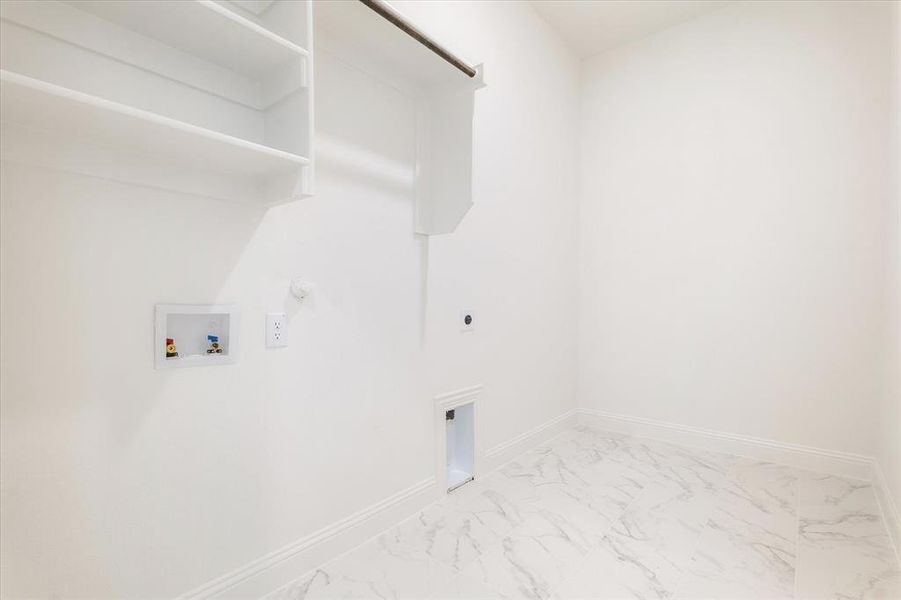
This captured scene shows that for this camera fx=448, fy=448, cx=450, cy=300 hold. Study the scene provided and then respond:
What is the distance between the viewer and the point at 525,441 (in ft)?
9.32

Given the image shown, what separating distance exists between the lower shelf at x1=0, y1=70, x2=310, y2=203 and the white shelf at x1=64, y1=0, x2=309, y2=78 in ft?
0.94

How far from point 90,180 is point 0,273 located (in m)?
0.30

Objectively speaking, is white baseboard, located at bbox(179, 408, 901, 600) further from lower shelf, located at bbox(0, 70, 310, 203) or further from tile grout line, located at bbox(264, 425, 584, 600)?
lower shelf, located at bbox(0, 70, 310, 203)

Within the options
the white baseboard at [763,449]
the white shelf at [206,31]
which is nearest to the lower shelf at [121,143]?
the white shelf at [206,31]

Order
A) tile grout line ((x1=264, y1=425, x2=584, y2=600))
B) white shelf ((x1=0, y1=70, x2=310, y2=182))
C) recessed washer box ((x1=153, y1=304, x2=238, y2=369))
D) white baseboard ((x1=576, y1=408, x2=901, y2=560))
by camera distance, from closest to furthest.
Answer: white shelf ((x1=0, y1=70, x2=310, y2=182))
recessed washer box ((x1=153, y1=304, x2=238, y2=369))
tile grout line ((x1=264, y1=425, x2=584, y2=600))
white baseboard ((x1=576, y1=408, x2=901, y2=560))

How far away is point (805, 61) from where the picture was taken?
2.64 meters

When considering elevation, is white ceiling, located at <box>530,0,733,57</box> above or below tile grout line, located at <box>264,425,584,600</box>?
above

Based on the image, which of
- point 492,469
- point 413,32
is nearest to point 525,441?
point 492,469

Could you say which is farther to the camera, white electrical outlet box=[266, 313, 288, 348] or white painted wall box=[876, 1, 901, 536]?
white painted wall box=[876, 1, 901, 536]

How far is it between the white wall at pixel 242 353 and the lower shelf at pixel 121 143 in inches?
2.3

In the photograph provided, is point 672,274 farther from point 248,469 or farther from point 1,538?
point 1,538

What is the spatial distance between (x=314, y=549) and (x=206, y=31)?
1704mm

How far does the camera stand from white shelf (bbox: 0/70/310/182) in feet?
2.90

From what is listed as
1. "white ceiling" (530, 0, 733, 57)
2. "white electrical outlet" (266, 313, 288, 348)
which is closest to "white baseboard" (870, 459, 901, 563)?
"white electrical outlet" (266, 313, 288, 348)
